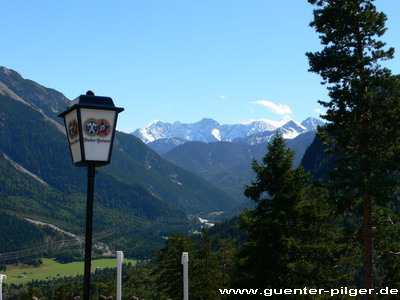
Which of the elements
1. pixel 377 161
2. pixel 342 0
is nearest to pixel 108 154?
pixel 377 161

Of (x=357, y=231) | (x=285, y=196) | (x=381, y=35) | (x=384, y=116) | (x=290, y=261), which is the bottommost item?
(x=290, y=261)

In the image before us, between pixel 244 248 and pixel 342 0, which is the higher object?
pixel 342 0

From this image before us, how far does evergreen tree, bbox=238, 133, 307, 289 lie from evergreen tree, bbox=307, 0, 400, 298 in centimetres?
348

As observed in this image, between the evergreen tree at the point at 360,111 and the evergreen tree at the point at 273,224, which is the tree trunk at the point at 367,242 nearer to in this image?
the evergreen tree at the point at 360,111

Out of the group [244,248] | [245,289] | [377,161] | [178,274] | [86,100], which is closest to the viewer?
[86,100]

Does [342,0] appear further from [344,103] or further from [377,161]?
[377,161]

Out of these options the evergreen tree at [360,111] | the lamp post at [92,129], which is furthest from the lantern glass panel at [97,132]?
the evergreen tree at [360,111]

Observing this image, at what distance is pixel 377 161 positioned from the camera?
98.2 ft

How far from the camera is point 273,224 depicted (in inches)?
1313

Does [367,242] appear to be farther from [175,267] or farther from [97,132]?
[175,267]

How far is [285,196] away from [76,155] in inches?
1017

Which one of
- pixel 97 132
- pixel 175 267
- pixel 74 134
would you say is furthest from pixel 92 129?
pixel 175 267

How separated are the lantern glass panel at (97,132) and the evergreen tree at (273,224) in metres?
24.4

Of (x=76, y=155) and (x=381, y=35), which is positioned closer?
(x=76, y=155)
